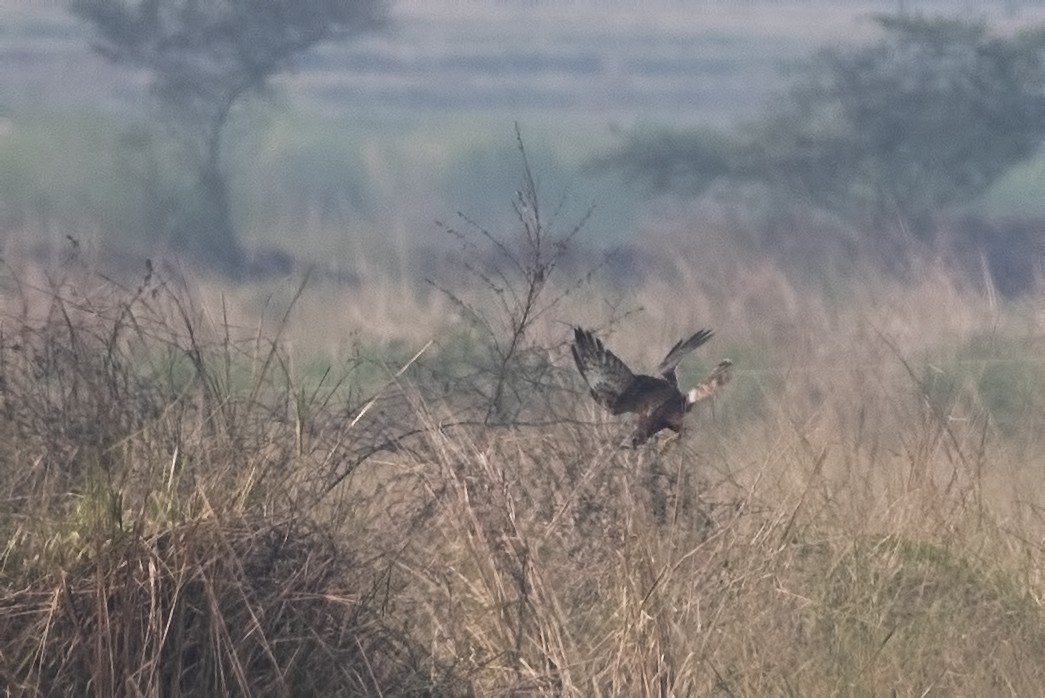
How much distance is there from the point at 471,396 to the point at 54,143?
5096 mm

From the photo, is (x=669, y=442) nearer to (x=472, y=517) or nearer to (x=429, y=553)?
(x=429, y=553)

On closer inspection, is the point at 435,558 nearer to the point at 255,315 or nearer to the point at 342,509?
the point at 342,509

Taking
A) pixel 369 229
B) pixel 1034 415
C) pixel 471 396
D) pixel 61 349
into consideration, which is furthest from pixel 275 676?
pixel 369 229

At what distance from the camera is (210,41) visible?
39.2 ft

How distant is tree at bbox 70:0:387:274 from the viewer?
11453mm

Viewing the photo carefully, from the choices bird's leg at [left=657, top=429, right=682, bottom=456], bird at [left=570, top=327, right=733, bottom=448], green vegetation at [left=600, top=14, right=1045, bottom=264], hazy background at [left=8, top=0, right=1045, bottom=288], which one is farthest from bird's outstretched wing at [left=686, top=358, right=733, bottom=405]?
green vegetation at [left=600, top=14, right=1045, bottom=264]

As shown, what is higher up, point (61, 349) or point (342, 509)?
point (61, 349)

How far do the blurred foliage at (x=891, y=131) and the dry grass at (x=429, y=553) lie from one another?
695 cm

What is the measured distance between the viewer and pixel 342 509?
158 inches

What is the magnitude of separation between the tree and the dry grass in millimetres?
6097

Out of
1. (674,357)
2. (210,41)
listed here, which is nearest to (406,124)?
(210,41)

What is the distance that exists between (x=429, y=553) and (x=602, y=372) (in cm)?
90

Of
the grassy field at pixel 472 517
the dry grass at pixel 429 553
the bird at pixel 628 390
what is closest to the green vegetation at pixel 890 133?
the grassy field at pixel 472 517

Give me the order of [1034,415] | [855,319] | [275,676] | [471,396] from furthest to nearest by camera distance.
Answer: [855,319]
[1034,415]
[471,396]
[275,676]
